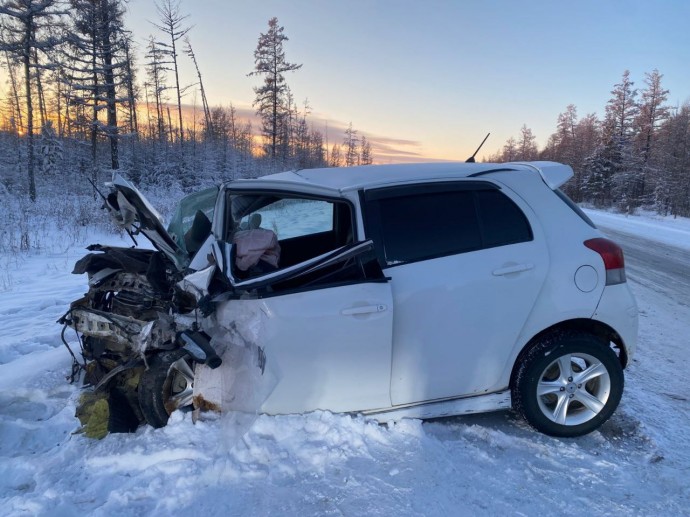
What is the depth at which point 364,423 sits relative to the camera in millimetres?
2889

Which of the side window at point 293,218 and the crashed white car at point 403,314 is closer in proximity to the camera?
the crashed white car at point 403,314

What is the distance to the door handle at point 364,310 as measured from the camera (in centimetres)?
267

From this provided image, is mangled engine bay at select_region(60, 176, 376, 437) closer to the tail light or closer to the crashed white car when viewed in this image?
the crashed white car

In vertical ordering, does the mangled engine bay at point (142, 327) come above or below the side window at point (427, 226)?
below

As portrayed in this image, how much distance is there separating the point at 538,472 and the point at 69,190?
27037mm

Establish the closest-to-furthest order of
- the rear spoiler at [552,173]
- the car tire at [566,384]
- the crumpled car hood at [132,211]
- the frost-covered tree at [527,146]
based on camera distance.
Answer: the car tire at [566,384]
the crumpled car hood at [132,211]
the rear spoiler at [552,173]
the frost-covered tree at [527,146]

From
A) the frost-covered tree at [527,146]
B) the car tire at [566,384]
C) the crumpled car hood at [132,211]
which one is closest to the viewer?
the car tire at [566,384]

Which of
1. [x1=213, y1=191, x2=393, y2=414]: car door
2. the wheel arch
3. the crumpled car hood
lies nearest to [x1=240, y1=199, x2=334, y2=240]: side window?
the crumpled car hood

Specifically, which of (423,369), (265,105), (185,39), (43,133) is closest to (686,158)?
(265,105)

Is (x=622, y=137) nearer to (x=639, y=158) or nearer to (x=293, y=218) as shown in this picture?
(x=639, y=158)

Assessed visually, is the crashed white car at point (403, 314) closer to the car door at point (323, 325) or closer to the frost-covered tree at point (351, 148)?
the car door at point (323, 325)

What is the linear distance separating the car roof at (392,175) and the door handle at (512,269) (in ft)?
2.35

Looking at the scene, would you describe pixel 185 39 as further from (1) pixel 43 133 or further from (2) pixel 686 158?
(2) pixel 686 158

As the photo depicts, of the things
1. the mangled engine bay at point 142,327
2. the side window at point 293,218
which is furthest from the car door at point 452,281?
the side window at point 293,218
